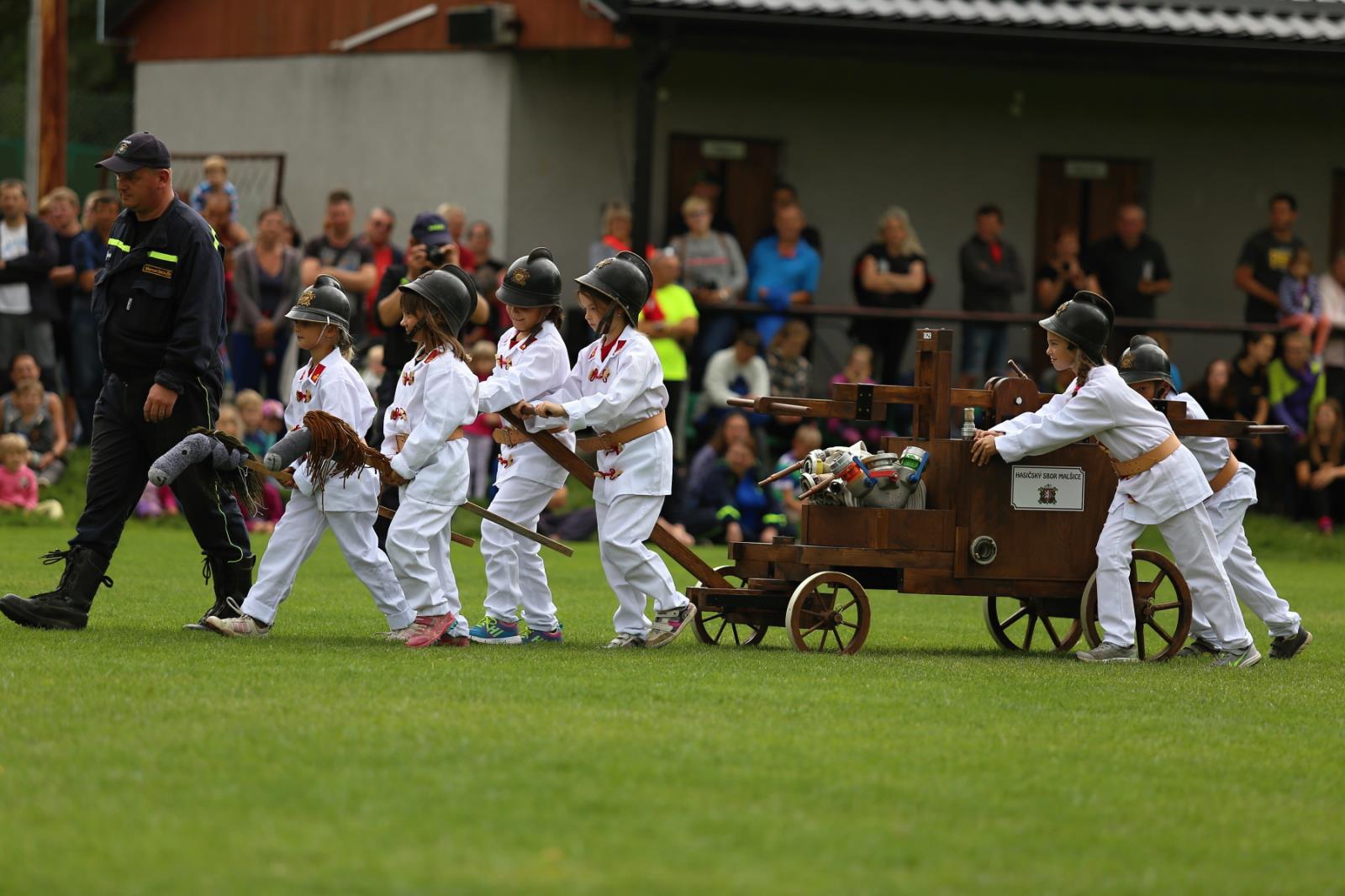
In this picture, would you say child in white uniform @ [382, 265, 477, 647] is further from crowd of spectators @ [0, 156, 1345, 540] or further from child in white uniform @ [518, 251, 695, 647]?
crowd of spectators @ [0, 156, 1345, 540]

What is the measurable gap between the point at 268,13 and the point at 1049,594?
49.0 ft

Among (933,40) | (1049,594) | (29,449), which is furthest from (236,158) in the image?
(1049,594)

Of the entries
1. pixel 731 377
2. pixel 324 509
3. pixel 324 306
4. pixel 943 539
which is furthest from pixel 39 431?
pixel 943 539

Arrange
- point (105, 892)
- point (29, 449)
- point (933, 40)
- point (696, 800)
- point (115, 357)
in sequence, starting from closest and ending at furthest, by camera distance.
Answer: point (105, 892) < point (696, 800) < point (115, 357) < point (29, 449) < point (933, 40)

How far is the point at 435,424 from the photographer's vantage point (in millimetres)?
9344

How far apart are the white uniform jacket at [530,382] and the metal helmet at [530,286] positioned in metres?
0.20

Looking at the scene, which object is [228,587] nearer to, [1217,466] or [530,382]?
[530,382]

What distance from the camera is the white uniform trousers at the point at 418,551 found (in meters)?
9.30

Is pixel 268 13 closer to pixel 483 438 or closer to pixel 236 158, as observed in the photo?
pixel 236 158

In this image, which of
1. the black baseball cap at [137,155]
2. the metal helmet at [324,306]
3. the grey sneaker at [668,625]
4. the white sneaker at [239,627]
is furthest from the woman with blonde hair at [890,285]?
the white sneaker at [239,627]

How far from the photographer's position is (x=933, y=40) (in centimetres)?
1861

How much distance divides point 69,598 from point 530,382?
2531 millimetres

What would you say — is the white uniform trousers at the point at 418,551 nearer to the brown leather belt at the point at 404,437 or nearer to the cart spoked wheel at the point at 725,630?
the brown leather belt at the point at 404,437

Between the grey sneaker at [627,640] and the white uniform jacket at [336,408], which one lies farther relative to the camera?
the grey sneaker at [627,640]
